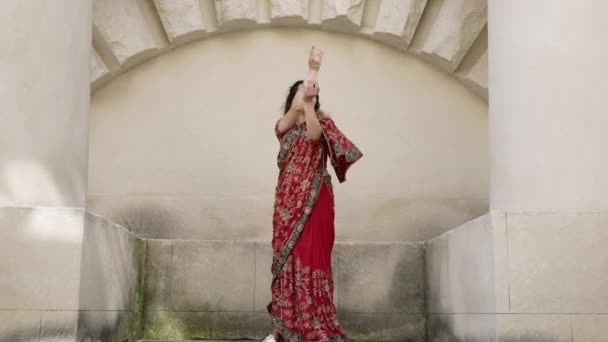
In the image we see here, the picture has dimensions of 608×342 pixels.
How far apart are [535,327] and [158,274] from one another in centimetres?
357

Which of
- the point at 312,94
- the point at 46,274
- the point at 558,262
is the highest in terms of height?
the point at 312,94

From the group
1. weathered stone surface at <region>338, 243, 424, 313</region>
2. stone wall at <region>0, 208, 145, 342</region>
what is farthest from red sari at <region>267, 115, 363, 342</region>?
weathered stone surface at <region>338, 243, 424, 313</region>

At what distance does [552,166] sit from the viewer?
625cm

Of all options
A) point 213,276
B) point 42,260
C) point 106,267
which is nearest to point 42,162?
point 42,260

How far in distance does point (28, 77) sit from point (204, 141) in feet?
A: 9.44

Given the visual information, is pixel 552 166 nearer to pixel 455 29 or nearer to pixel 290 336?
pixel 290 336

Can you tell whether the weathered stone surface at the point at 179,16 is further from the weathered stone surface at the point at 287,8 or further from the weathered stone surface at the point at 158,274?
the weathered stone surface at the point at 158,274

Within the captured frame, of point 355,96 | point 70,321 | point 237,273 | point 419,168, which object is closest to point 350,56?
point 355,96

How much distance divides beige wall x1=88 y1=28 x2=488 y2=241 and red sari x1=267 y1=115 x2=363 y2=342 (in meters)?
1.91

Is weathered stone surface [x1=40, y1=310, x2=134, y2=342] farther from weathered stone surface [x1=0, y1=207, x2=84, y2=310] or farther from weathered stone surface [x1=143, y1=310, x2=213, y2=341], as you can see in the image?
weathered stone surface [x1=143, y1=310, x2=213, y2=341]

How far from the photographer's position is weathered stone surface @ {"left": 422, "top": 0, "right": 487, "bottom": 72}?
8.85 meters

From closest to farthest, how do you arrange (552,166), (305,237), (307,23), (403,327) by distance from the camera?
(552,166) < (305,237) < (403,327) < (307,23)

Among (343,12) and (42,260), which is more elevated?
(343,12)

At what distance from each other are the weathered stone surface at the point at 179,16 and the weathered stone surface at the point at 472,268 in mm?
2738
